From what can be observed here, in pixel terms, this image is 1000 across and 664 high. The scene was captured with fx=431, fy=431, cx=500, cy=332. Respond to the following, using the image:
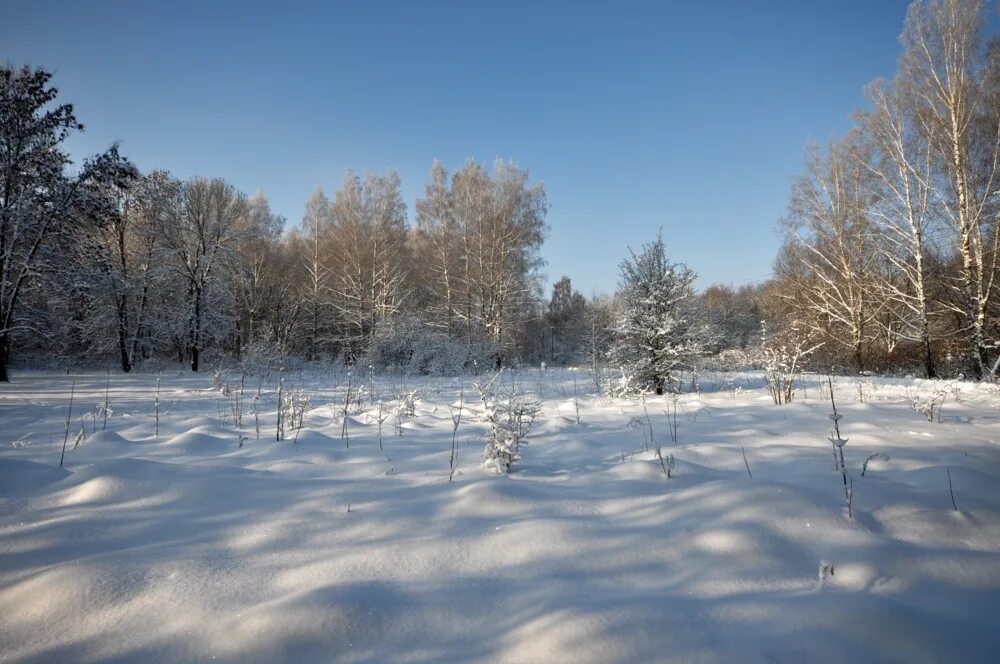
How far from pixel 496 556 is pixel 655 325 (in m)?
7.48

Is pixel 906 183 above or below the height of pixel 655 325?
above

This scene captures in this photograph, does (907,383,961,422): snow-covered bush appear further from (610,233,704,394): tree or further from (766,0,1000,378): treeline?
(766,0,1000,378): treeline

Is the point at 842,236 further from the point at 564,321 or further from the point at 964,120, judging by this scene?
the point at 564,321

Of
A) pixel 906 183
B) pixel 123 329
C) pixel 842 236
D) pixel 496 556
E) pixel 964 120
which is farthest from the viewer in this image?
pixel 123 329

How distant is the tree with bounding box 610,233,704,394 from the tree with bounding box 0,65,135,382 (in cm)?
1505

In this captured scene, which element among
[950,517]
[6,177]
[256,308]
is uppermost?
[6,177]

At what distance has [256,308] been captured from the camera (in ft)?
76.4

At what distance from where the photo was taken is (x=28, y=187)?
11641 mm

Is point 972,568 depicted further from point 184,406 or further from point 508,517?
point 184,406

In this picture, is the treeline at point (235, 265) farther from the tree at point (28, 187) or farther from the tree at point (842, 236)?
the tree at point (842, 236)

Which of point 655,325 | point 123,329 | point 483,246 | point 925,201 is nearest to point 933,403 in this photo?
point 655,325

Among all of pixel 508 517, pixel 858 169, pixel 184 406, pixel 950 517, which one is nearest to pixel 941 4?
pixel 858 169

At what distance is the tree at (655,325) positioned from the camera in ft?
27.7

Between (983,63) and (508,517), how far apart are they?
16905 millimetres
